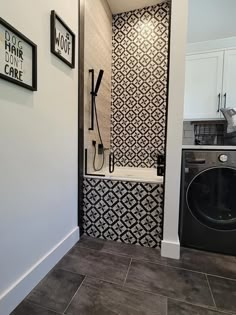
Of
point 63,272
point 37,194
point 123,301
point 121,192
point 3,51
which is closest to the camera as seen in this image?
point 3,51

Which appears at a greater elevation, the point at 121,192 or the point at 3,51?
the point at 3,51

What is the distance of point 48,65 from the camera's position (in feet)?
4.36

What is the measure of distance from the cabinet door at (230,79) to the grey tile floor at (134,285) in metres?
1.88

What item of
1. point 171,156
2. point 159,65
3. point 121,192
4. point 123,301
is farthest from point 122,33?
point 123,301

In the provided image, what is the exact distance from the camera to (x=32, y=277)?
1.20 metres

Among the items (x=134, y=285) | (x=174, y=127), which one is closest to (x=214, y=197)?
(x=174, y=127)

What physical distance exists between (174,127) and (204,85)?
1.45 m

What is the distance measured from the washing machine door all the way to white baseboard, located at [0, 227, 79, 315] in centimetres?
113

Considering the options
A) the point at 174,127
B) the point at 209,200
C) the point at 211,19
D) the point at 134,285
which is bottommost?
the point at 134,285

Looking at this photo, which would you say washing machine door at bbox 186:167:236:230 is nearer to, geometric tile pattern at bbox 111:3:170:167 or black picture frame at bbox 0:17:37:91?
geometric tile pattern at bbox 111:3:170:167

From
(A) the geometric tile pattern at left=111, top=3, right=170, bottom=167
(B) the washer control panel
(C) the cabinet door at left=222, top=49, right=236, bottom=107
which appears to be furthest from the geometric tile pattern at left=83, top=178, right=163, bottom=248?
(C) the cabinet door at left=222, top=49, right=236, bottom=107

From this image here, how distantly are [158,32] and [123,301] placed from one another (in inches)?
112

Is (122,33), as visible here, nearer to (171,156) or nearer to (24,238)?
(171,156)

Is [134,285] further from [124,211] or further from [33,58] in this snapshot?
[33,58]
